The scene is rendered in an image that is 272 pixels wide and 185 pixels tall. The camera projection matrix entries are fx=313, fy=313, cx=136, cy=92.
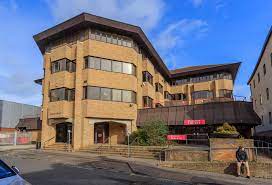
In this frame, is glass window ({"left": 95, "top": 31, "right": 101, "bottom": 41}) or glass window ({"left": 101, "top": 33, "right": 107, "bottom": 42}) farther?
glass window ({"left": 101, "top": 33, "right": 107, "bottom": 42})

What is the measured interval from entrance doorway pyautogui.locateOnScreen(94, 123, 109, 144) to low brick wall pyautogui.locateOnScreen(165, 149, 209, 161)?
Answer: 44.5ft

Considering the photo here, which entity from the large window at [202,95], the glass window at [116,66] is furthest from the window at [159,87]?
the glass window at [116,66]

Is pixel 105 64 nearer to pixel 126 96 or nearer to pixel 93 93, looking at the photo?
pixel 93 93

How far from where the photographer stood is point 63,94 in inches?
1219

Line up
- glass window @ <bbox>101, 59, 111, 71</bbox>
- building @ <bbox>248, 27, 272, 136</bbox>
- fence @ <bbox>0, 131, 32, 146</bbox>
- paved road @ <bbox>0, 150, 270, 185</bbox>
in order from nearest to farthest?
paved road @ <bbox>0, 150, 270, 185</bbox> → building @ <bbox>248, 27, 272, 136</bbox> → glass window @ <bbox>101, 59, 111, 71</bbox> → fence @ <bbox>0, 131, 32, 146</bbox>

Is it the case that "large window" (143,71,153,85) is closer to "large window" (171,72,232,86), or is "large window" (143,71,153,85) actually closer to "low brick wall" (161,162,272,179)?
"large window" (171,72,232,86)

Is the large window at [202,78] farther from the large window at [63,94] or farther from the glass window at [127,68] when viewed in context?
the large window at [63,94]

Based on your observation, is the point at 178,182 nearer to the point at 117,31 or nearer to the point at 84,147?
the point at 84,147

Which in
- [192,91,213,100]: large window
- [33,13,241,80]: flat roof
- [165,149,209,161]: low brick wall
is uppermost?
[33,13,241,80]: flat roof

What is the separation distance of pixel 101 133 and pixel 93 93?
502cm

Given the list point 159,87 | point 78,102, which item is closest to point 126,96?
point 78,102

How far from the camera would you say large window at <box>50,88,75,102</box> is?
30969 mm

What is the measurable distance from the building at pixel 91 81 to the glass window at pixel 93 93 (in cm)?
10

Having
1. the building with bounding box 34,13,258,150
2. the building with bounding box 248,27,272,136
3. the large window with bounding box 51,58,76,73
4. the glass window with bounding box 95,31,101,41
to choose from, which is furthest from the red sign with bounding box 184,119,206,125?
the large window with bounding box 51,58,76,73
